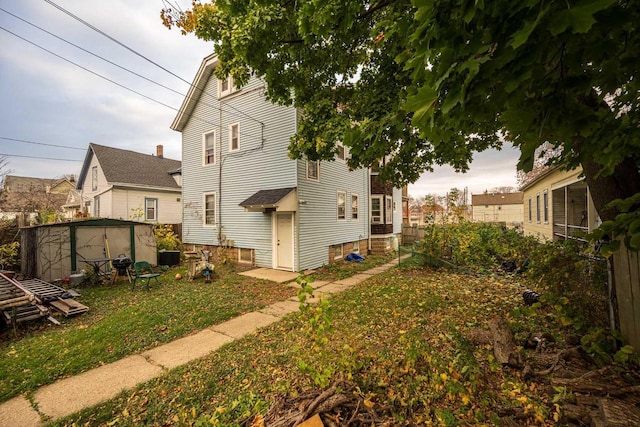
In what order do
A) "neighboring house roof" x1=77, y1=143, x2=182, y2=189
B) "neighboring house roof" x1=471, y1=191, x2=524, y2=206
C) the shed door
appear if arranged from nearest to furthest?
the shed door
"neighboring house roof" x1=77, y1=143, x2=182, y2=189
"neighboring house roof" x1=471, y1=191, x2=524, y2=206

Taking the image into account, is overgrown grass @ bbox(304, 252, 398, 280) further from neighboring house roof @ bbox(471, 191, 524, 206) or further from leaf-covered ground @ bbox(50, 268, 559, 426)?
neighboring house roof @ bbox(471, 191, 524, 206)

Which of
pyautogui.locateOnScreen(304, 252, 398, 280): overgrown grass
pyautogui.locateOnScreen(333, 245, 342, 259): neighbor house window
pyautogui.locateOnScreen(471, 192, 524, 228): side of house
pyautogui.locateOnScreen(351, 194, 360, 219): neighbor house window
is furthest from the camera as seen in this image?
pyautogui.locateOnScreen(471, 192, 524, 228): side of house

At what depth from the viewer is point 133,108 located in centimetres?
2016

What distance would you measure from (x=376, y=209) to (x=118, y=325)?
530 inches

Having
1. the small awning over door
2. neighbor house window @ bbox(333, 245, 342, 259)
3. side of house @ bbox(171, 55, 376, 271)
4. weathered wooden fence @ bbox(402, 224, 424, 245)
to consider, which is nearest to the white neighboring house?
side of house @ bbox(171, 55, 376, 271)

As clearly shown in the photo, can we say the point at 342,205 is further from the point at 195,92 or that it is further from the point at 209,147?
the point at 195,92

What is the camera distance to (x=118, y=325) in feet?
18.0

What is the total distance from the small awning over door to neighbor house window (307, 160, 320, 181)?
128cm

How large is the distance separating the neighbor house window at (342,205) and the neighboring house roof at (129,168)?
1389cm

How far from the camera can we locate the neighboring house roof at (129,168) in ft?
57.7

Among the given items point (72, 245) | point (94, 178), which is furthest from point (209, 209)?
point (94, 178)

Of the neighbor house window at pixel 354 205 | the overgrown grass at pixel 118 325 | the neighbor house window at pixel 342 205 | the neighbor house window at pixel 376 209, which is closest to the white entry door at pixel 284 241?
the overgrown grass at pixel 118 325

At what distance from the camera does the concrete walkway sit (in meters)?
3.12

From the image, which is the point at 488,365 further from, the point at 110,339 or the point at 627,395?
the point at 110,339
